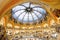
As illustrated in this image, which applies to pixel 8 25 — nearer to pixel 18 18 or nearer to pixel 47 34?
pixel 18 18

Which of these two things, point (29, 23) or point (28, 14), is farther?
point (28, 14)

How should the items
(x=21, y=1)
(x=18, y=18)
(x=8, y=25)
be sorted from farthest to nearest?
1. (x=18, y=18)
2. (x=8, y=25)
3. (x=21, y=1)

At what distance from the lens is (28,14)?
558 inches

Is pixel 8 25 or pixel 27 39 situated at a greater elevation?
pixel 8 25

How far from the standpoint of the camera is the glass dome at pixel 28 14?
13.2m

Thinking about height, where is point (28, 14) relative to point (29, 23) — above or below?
above

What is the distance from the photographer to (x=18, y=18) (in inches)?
545

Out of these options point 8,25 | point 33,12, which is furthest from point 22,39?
point 33,12

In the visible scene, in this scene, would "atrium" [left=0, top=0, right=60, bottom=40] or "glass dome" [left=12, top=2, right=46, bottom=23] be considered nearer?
"atrium" [left=0, top=0, right=60, bottom=40]

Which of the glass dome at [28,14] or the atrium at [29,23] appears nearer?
the atrium at [29,23]

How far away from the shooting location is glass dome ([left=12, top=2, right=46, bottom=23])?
13156 millimetres

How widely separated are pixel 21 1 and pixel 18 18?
15.9ft

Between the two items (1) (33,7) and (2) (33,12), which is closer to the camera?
(1) (33,7)

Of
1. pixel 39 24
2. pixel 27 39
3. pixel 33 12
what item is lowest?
pixel 27 39
